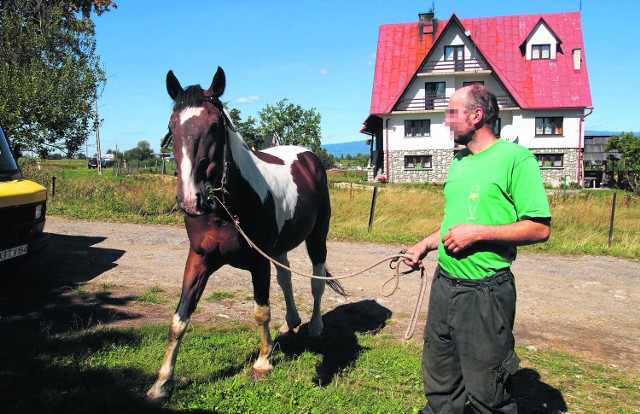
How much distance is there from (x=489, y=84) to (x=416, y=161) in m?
7.83

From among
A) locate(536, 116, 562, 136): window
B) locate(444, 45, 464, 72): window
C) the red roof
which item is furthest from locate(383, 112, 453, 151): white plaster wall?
locate(536, 116, 562, 136): window

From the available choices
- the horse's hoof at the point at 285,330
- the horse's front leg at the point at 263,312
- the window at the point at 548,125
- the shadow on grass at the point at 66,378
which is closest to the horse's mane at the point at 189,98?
the horse's front leg at the point at 263,312

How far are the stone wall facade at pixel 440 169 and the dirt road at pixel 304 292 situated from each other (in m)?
25.2

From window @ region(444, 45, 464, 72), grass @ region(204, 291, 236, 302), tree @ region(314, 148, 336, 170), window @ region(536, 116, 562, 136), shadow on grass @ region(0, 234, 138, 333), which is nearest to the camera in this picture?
shadow on grass @ region(0, 234, 138, 333)

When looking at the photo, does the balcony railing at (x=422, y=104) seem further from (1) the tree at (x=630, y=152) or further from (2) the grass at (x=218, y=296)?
(2) the grass at (x=218, y=296)

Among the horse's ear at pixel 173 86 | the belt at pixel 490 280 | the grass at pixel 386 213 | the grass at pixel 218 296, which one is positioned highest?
the horse's ear at pixel 173 86

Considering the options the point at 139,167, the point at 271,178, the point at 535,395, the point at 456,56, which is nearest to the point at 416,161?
the point at 456,56

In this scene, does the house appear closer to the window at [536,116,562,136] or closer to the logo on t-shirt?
the window at [536,116,562,136]

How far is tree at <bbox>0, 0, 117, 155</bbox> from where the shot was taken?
15508 millimetres

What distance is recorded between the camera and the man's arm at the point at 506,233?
2.53 m

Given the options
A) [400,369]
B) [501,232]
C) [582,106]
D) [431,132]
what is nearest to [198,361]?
[400,369]

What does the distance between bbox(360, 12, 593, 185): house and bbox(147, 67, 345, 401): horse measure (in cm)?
3027

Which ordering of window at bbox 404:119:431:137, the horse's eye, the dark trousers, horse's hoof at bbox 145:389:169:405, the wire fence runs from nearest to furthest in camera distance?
the dark trousers → the horse's eye → horse's hoof at bbox 145:389:169:405 → window at bbox 404:119:431:137 → the wire fence

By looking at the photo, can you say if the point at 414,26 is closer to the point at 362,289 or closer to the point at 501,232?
the point at 362,289
